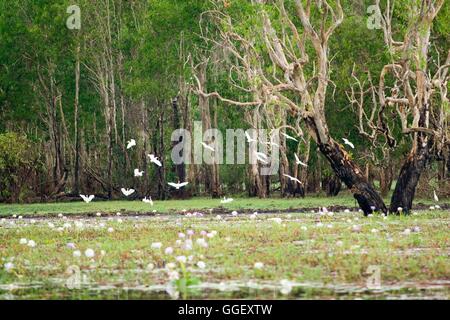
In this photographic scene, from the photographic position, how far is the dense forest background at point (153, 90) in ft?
131

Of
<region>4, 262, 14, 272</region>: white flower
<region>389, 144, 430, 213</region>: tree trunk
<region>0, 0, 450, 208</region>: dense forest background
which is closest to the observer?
<region>4, 262, 14, 272</region>: white flower

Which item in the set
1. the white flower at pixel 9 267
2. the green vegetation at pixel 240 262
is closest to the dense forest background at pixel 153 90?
the green vegetation at pixel 240 262

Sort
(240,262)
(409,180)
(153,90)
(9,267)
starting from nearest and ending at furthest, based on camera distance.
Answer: (9,267)
(240,262)
(409,180)
(153,90)

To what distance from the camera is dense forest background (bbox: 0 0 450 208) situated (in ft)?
131

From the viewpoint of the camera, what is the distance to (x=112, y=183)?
4531cm

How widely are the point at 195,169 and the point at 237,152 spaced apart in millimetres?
2181

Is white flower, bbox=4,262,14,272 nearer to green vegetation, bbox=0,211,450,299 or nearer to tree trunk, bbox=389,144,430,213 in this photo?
green vegetation, bbox=0,211,450,299

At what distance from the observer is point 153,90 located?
4316 centimetres

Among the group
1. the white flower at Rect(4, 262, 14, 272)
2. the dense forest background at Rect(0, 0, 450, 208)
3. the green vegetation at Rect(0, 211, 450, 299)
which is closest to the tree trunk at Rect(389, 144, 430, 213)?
the green vegetation at Rect(0, 211, 450, 299)

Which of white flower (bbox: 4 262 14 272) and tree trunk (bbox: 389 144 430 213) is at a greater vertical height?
tree trunk (bbox: 389 144 430 213)

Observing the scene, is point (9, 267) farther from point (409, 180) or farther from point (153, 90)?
point (153, 90)

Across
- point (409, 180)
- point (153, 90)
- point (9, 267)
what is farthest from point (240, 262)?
point (153, 90)

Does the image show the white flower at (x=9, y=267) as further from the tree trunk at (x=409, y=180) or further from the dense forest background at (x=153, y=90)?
the dense forest background at (x=153, y=90)
